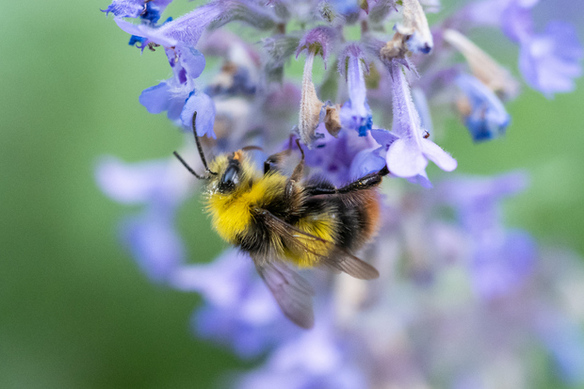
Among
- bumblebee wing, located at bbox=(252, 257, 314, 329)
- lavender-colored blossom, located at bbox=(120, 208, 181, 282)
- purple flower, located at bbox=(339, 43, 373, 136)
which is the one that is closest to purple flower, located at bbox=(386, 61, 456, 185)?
purple flower, located at bbox=(339, 43, 373, 136)

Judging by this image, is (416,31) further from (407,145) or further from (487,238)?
(487,238)

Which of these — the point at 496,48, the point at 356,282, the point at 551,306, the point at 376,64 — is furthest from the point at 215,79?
the point at 496,48

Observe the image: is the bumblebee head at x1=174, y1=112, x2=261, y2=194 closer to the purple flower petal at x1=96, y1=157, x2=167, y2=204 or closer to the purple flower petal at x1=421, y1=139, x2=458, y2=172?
the purple flower petal at x1=421, y1=139, x2=458, y2=172

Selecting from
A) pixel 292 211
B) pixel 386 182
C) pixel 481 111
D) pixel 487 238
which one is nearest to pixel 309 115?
pixel 292 211

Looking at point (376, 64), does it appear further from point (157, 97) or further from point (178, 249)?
point (178, 249)

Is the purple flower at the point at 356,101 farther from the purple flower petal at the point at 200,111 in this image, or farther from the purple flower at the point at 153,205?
the purple flower at the point at 153,205
